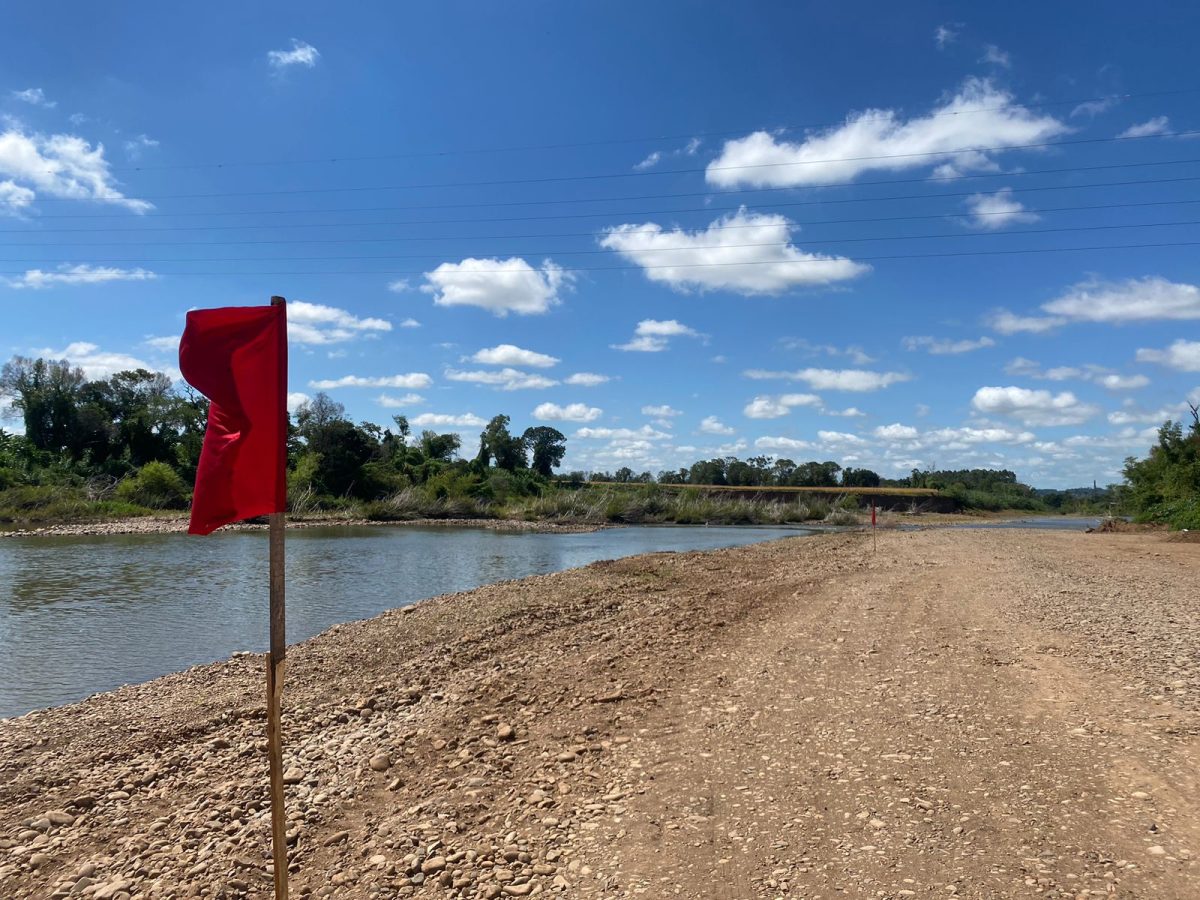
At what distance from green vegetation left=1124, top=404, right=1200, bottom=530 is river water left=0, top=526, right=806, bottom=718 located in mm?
22518

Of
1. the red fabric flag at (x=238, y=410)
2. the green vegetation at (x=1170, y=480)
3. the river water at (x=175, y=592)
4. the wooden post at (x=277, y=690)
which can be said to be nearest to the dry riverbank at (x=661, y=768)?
the wooden post at (x=277, y=690)

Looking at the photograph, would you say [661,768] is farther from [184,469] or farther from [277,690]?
[184,469]

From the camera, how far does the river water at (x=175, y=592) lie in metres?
11.1

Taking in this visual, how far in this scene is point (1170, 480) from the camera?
3403 cm

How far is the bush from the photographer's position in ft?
169

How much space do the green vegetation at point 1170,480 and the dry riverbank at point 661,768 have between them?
26229 mm

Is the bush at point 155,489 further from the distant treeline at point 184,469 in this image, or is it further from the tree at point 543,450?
the tree at point 543,450

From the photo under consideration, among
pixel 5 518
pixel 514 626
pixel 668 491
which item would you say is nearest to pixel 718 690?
pixel 514 626

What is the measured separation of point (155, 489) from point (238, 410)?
190 feet

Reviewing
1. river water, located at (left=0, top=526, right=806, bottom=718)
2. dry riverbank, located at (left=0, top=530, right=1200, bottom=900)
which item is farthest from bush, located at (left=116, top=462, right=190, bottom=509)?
dry riverbank, located at (left=0, top=530, right=1200, bottom=900)

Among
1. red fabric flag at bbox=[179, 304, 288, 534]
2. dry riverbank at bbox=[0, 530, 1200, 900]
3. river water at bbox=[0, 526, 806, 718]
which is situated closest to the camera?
red fabric flag at bbox=[179, 304, 288, 534]

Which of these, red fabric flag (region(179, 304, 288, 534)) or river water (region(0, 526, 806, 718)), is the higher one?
red fabric flag (region(179, 304, 288, 534))

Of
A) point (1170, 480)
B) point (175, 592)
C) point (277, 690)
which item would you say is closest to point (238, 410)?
point (277, 690)

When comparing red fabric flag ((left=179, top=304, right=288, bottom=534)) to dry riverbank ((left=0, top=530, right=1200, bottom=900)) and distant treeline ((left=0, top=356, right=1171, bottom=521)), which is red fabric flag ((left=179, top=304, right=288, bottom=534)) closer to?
dry riverbank ((left=0, top=530, right=1200, bottom=900))
